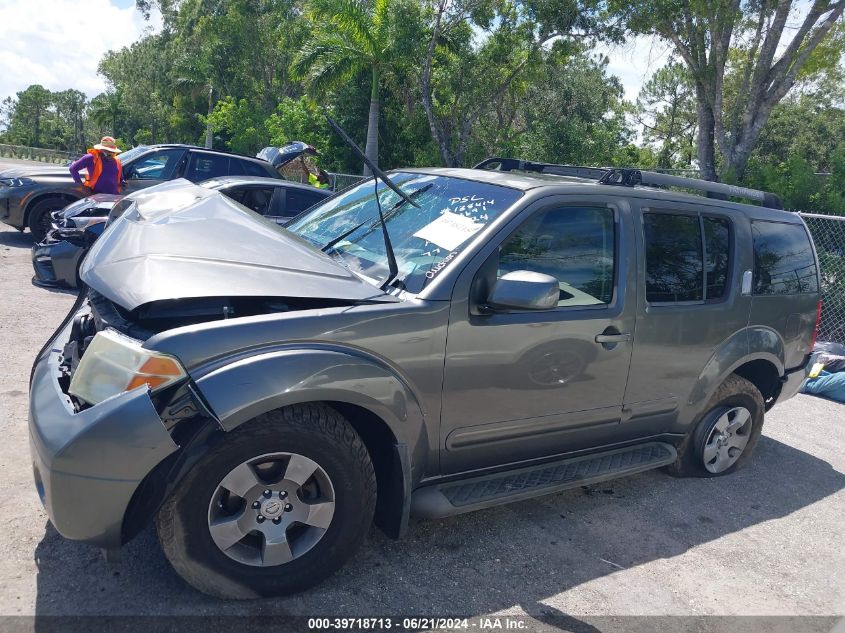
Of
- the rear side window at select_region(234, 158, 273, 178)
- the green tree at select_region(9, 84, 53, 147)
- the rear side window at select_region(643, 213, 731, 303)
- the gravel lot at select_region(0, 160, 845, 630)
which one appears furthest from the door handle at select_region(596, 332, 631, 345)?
the green tree at select_region(9, 84, 53, 147)

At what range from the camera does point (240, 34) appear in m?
35.3

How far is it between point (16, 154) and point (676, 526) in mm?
46334

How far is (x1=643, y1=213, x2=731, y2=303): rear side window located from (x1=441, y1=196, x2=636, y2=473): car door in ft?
0.67

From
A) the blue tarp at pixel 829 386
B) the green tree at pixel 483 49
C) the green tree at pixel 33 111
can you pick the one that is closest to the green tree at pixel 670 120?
the green tree at pixel 483 49

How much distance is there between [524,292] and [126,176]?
8938 mm

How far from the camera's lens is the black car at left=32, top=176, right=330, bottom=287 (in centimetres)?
627

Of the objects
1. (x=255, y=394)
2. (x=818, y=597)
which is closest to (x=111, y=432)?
(x=255, y=394)

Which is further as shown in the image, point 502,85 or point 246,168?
point 502,85

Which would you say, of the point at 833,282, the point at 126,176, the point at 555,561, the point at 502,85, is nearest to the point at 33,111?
the point at 502,85

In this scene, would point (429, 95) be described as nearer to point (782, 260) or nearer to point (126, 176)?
point (126, 176)

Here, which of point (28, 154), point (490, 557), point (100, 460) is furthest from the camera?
point (28, 154)

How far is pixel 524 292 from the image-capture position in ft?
10.0

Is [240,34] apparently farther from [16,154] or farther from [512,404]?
[512,404]

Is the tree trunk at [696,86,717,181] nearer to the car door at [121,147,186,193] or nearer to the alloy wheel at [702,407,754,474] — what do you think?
the car door at [121,147,186,193]
